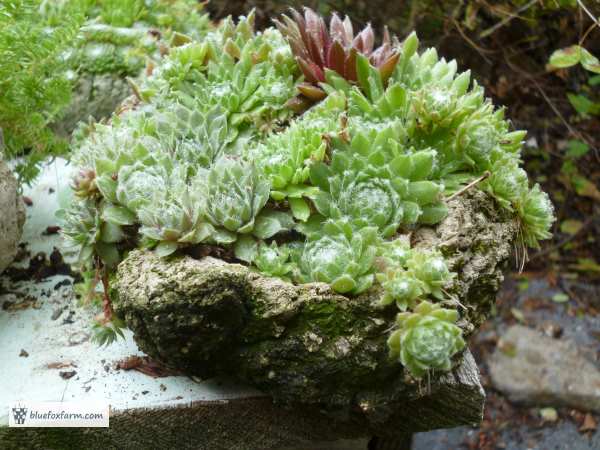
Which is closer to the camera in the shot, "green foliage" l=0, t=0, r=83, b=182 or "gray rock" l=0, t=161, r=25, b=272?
"gray rock" l=0, t=161, r=25, b=272

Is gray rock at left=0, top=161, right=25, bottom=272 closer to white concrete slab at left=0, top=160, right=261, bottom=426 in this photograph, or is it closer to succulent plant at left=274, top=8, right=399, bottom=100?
white concrete slab at left=0, top=160, right=261, bottom=426

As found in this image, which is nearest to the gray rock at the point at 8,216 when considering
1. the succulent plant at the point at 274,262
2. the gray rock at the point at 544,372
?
the succulent plant at the point at 274,262

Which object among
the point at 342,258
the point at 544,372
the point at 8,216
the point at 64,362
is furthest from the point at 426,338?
the point at 544,372

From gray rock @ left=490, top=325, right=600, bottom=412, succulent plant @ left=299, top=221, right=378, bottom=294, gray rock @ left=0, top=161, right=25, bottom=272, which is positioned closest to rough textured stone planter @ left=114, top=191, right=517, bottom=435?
succulent plant @ left=299, top=221, right=378, bottom=294

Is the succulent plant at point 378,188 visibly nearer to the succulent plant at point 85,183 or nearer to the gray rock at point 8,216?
the succulent plant at point 85,183

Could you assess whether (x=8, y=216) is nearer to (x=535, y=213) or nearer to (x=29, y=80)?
(x=29, y=80)

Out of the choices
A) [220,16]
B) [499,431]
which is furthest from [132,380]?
[220,16]
